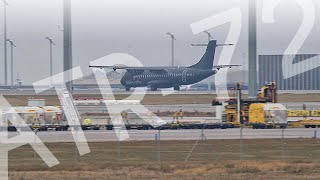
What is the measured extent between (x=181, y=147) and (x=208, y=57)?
126 meters

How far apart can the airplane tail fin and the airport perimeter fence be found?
108002 millimetres

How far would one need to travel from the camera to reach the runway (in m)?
77.2

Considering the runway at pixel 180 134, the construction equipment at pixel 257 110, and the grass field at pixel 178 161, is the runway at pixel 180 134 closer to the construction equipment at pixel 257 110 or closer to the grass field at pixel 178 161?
the construction equipment at pixel 257 110

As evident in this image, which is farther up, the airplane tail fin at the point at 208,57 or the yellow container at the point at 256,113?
the airplane tail fin at the point at 208,57

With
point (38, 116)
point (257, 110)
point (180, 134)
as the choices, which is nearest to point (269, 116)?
point (257, 110)

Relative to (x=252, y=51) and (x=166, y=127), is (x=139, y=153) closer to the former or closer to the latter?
(x=166, y=127)

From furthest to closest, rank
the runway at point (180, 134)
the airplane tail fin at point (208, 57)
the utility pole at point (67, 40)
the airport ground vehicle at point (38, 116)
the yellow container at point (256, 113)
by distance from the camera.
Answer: the airplane tail fin at point (208, 57)
the utility pole at point (67, 40)
the yellow container at point (256, 113)
the airport ground vehicle at point (38, 116)
the runway at point (180, 134)

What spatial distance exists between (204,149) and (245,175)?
17.5 metres

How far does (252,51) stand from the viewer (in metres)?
113

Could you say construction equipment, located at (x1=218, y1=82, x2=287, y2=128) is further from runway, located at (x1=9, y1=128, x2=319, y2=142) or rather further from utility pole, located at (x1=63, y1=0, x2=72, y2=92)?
utility pole, located at (x1=63, y1=0, x2=72, y2=92)

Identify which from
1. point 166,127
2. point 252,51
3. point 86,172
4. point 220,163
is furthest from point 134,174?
point 252,51

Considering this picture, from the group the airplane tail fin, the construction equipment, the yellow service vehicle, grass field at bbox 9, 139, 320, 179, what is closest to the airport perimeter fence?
grass field at bbox 9, 139, 320, 179

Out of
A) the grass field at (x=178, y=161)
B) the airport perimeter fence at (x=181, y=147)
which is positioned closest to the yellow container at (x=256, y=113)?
the airport perimeter fence at (x=181, y=147)

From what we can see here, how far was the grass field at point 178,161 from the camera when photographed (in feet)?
166
